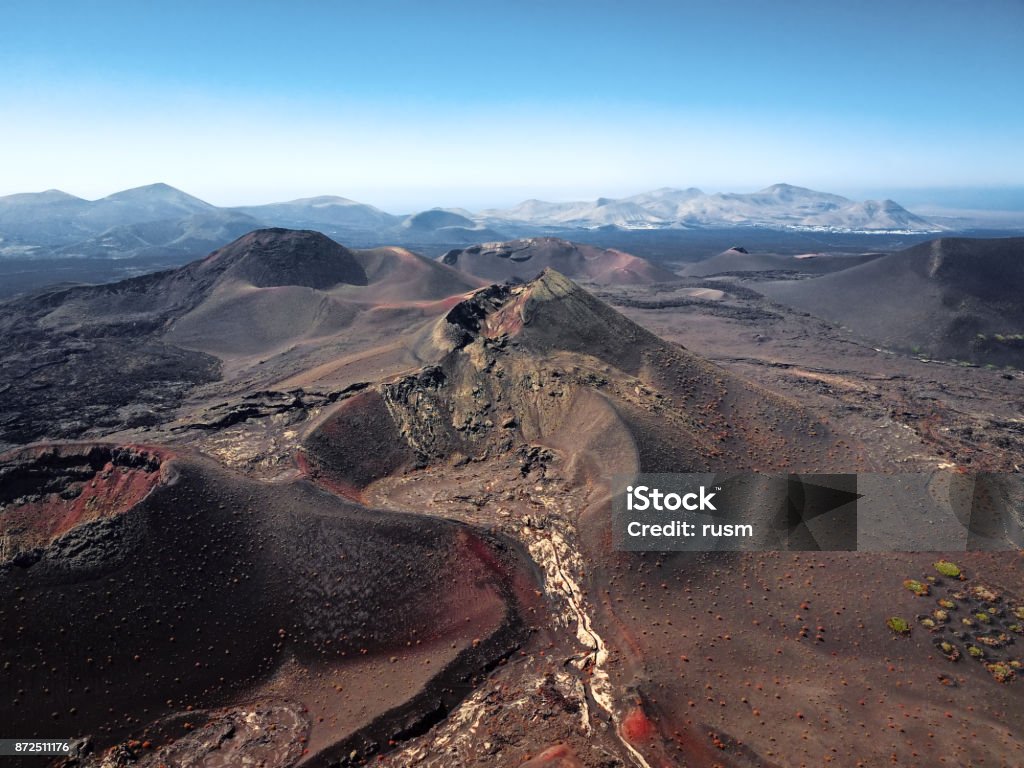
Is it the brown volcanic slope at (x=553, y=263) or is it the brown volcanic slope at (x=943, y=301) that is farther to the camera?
the brown volcanic slope at (x=553, y=263)

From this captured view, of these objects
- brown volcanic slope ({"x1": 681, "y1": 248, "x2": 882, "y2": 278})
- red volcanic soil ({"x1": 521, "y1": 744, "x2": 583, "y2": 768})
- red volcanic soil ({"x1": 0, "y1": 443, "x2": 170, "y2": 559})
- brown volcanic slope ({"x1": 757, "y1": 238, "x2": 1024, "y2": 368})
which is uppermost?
brown volcanic slope ({"x1": 681, "y1": 248, "x2": 882, "y2": 278})

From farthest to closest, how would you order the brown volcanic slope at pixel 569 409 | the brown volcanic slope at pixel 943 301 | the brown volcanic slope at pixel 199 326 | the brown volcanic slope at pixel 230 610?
the brown volcanic slope at pixel 943 301 → the brown volcanic slope at pixel 199 326 → the brown volcanic slope at pixel 569 409 → the brown volcanic slope at pixel 230 610

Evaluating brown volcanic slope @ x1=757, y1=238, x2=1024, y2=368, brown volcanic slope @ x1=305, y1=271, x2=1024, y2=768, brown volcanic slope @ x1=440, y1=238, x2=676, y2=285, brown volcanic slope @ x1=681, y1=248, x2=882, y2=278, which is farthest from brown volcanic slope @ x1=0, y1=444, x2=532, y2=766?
brown volcanic slope @ x1=681, y1=248, x2=882, y2=278

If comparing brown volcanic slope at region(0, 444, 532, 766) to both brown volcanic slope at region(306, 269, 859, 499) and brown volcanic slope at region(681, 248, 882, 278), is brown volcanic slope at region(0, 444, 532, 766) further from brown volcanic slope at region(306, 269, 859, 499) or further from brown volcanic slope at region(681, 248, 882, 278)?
brown volcanic slope at region(681, 248, 882, 278)

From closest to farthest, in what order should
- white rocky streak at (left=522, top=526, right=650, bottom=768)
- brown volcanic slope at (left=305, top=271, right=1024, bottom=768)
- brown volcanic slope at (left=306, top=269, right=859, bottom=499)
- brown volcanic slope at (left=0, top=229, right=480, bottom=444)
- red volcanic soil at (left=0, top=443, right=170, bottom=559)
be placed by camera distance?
brown volcanic slope at (left=305, top=271, right=1024, bottom=768), white rocky streak at (left=522, top=526, right=650, bottom=768), red volcanic soil at (left=0, top=443, right=170, bottom=559), brown volcanic slope at (left=306, top=269, right=859, bottom=499), brown volcanic slope at (left=0, top=229, right=480, bottom=444)

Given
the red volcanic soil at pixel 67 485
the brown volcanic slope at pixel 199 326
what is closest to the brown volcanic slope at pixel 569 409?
the red volcanic soil at pixel 67 485

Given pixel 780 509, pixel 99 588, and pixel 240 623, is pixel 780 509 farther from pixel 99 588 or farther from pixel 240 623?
pixel 99 588

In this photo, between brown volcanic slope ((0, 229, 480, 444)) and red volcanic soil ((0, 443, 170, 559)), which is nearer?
red volcanic soil ((0, 443, 170, 559))

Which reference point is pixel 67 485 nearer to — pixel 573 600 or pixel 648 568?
pixel 573 600

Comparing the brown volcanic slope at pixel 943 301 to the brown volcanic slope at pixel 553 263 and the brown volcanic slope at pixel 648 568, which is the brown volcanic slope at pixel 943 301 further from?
the brown volcanic slope at pixel 648 568
